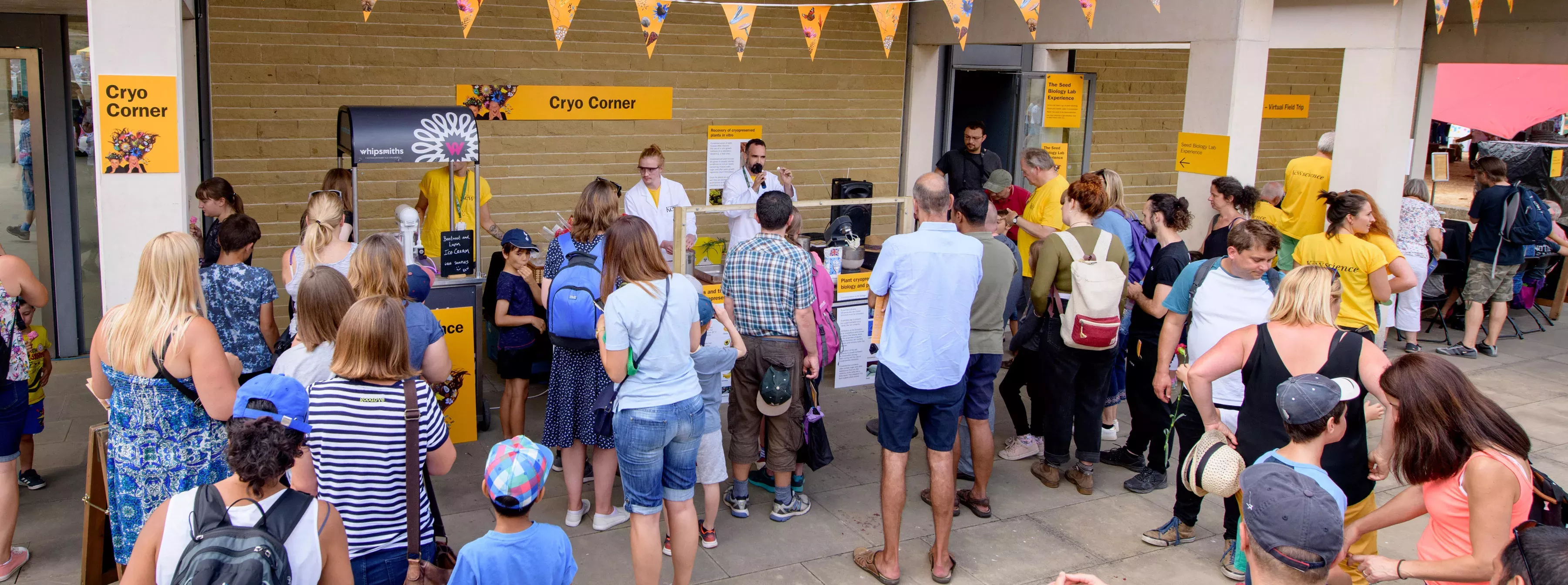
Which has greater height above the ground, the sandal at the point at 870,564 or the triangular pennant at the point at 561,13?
the triangular pennant at the point at 561,13

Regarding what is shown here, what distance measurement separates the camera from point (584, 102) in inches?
361

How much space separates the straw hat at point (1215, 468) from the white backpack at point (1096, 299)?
5.18ft

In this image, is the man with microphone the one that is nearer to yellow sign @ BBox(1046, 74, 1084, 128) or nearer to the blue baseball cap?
yellow sign @ BBox(1046, 74, 1084, 128)

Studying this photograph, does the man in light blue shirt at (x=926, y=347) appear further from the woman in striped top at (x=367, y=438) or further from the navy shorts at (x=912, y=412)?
the woman in striped top at (x=367, y=438)

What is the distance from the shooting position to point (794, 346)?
5215mm

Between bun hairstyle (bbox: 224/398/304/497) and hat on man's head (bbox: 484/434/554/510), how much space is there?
0.49 metres

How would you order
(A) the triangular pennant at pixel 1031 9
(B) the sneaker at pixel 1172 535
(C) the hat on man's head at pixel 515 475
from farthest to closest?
(A) the triangular pennant at pixel 1031 9, (B) the sneaker at pixel 1172 535, (C) the hat on man's head at pixel 515 475

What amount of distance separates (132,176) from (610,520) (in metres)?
2.68

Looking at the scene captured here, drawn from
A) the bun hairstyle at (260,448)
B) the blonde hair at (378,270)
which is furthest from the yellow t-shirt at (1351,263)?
the bun hairstyle at (260,448)

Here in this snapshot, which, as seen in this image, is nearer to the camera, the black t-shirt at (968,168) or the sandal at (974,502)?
the sandal at (974,502)

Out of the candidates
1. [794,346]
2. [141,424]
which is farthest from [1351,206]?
[141,424]

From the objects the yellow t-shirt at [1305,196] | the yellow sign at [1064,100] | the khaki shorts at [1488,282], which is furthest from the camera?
Result: the yellow sign at [1064,100]

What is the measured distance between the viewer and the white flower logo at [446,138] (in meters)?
6.12

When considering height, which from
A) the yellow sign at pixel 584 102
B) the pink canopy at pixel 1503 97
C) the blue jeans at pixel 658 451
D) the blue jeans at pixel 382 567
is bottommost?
the blue jeans at pixel 382 567
